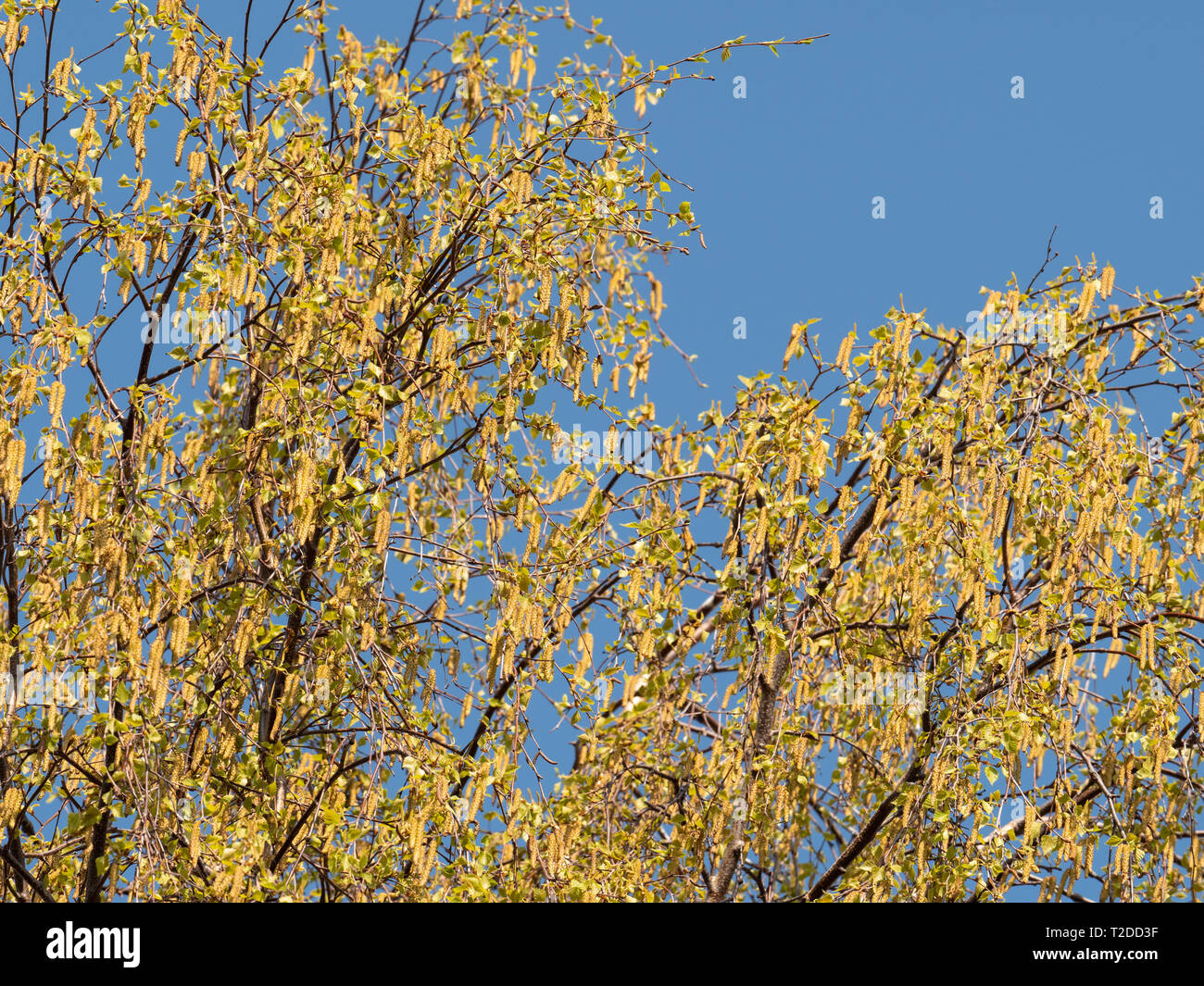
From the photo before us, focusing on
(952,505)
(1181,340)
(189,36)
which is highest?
(189,36)

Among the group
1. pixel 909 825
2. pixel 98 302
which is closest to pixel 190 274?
pixel 98 302

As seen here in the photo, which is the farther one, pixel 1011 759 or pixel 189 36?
pixel 189 36

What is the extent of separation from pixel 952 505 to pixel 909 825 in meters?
1.30

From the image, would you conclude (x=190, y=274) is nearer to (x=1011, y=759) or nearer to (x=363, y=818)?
(x=363, y=818)

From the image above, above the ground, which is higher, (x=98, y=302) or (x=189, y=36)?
(x=189, y=36)

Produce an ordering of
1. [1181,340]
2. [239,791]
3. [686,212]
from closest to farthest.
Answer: [239,791]
[686,212]
[1181,340]

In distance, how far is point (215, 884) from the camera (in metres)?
5.14

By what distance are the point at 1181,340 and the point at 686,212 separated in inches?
94.9

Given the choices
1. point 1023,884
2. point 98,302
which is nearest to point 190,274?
point 98,302

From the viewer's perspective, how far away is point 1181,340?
683cm
